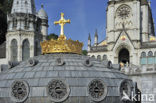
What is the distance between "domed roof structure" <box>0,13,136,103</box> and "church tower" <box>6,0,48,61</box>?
122ft

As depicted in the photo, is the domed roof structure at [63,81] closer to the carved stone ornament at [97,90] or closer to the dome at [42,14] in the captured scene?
the carved stone ornament at [97,90]

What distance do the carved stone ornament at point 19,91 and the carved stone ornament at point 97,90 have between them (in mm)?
3563

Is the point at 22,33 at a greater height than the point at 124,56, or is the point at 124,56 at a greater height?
the point at 22,33

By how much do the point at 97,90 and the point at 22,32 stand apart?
4124 centimetres

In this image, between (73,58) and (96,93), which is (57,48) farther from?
(96,93)

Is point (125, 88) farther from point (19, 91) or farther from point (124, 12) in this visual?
point (124, 12)

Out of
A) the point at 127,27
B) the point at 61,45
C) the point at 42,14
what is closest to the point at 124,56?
the point at 127,27

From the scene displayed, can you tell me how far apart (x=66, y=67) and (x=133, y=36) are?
207ft

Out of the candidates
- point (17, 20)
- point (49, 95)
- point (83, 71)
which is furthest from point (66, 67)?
point (17, 20)

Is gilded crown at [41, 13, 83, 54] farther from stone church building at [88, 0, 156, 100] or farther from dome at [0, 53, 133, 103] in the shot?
stone church building at [88, 0, 156, 100]

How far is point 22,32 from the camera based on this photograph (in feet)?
186

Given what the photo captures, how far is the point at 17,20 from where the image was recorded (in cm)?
5659

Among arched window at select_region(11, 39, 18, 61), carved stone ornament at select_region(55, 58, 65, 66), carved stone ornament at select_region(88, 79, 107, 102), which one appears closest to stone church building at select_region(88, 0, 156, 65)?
arched window at select_region(11, 39, 18, 61)

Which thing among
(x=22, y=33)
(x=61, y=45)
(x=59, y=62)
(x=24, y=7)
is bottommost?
(x=59, y=62)
